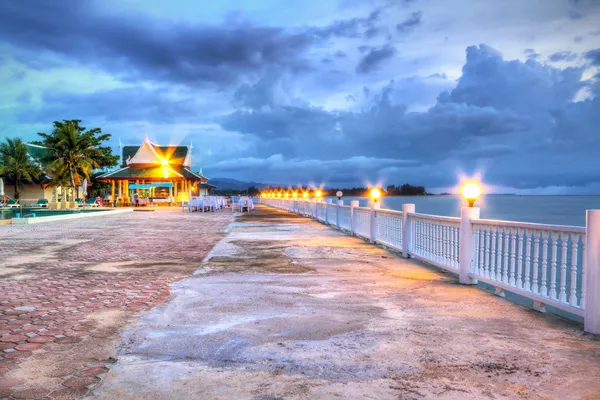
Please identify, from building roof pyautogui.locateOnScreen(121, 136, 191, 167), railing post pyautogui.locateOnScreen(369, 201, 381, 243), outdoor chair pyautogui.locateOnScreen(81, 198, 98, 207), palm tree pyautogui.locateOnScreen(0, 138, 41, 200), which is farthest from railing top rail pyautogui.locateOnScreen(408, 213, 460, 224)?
palm tree pyautogui.locateOnScreen(0, 138, 41, 200)

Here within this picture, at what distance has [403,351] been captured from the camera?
155 inches

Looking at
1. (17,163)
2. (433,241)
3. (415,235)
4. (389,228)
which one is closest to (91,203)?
(17,163)

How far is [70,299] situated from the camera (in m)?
5.89

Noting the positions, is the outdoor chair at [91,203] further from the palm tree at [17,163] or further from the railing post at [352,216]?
the railing post at [352,216]

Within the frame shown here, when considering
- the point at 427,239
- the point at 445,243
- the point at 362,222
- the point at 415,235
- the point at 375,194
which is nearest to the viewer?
the point at 445,243

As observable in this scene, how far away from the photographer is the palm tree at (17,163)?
52.2m

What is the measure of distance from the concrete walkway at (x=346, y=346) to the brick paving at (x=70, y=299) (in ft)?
0.95

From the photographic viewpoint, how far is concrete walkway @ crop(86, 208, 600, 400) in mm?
3213

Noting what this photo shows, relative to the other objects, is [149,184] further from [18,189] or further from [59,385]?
[59,385]

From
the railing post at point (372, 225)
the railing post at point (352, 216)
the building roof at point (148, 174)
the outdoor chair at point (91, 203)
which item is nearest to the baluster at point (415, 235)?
the railing post at point (372, 225)

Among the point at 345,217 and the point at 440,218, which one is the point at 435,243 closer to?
the point at 440,218

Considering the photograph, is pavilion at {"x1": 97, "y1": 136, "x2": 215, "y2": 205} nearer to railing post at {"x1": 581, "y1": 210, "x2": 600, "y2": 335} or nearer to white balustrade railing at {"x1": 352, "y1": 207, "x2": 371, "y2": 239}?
white balustrade railing at {"x1": 352, "y1": 207, "x2": 371, "y2": 239}

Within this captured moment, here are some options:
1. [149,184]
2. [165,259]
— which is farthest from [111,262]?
[149,184]

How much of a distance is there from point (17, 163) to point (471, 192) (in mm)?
56226
